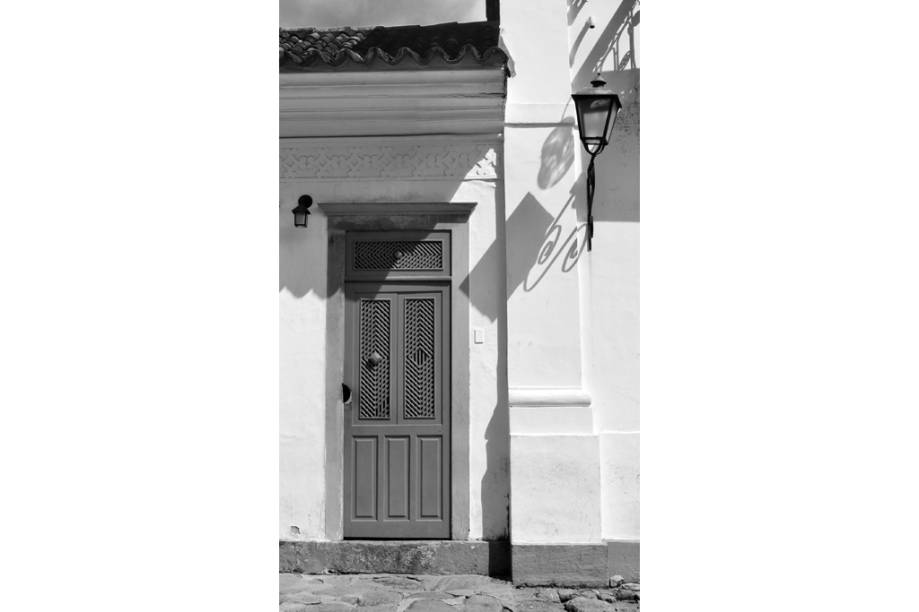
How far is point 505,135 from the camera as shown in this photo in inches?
211

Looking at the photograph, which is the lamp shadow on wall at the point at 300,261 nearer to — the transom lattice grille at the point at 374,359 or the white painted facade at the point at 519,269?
the white painted facade at the point at 519,269

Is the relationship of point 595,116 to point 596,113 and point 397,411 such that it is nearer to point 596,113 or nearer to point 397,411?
point 596,113

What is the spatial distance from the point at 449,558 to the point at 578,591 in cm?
90

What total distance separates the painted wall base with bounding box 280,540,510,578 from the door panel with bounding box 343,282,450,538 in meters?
0.10

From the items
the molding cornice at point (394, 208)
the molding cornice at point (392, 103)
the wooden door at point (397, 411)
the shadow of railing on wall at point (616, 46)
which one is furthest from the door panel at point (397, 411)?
the shadow of railing on wall at point (616, 46)

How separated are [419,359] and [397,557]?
1.39 meters

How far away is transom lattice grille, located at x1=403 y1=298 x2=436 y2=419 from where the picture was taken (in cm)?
538

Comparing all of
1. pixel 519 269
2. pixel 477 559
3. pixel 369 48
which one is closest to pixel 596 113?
pixel 519 269

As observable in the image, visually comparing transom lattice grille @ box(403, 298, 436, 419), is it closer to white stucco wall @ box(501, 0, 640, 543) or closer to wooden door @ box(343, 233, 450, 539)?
wooden door @ box(343, 233, 450, 539)

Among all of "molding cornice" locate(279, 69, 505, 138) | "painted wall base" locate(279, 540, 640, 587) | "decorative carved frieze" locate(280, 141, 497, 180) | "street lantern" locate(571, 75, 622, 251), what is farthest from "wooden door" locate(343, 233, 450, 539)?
"street lantern" locate(571, 75, 622, 251)

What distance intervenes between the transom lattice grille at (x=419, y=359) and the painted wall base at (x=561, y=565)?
116 centimetres

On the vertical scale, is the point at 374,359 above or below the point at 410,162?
below

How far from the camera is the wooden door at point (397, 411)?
5.32 meters

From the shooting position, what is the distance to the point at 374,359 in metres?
5.39
